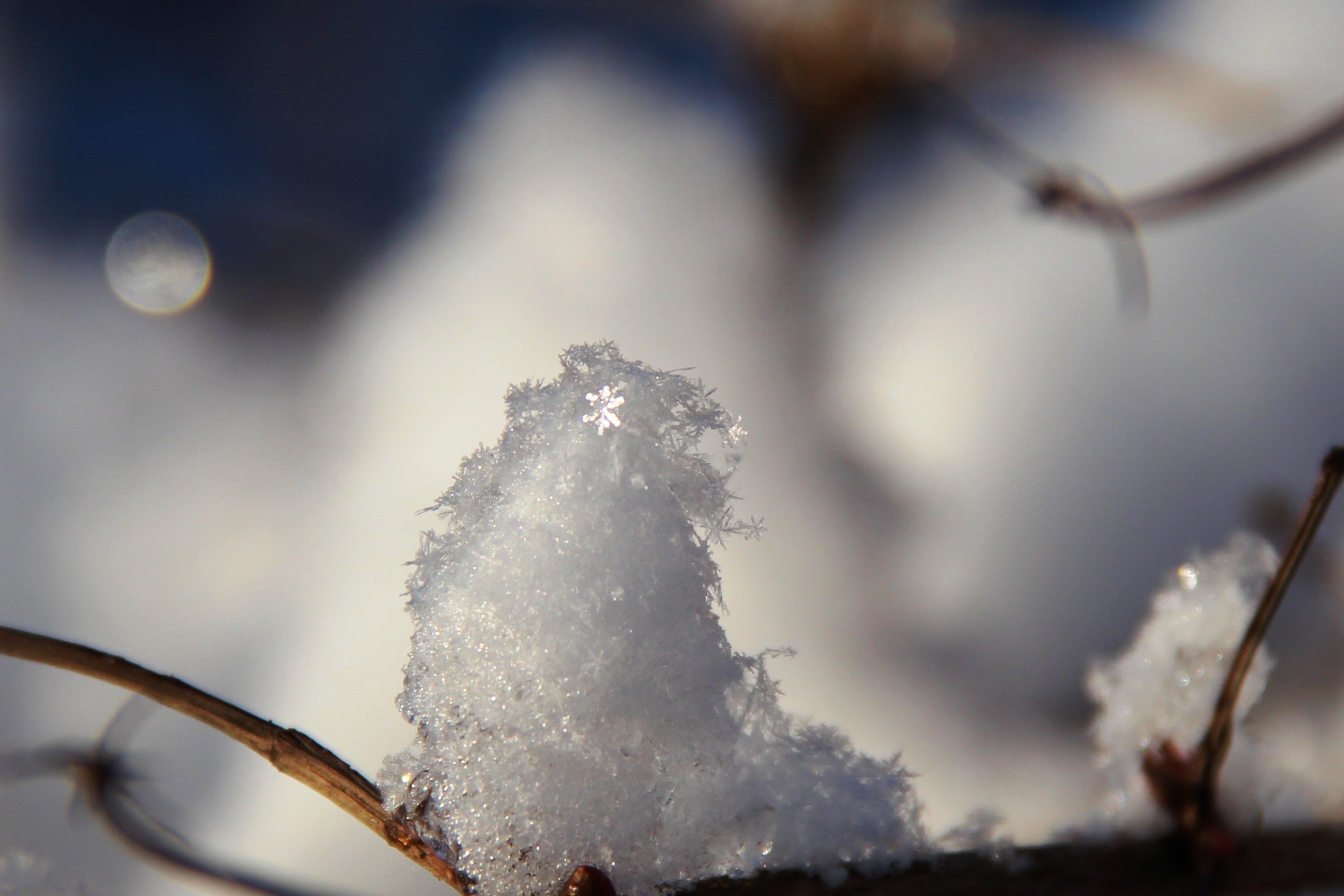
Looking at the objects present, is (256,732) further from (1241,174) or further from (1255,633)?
(1241,174)

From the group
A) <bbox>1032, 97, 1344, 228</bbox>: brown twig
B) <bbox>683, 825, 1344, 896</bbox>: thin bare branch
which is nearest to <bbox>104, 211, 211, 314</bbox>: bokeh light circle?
<bbox>1032, 97, 1344, 228</bbox>: brown twig

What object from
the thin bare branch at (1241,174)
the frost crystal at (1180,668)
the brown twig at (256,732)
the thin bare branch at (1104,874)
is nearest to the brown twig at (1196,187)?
the thin bare branch at (1241,174)

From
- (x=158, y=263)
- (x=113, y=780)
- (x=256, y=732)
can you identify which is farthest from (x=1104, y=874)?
(x=158, y=263)

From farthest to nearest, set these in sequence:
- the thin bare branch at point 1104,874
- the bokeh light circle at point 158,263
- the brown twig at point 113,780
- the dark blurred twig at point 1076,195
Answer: the bokeh light circle at point 158,263 < the dark blurred twig at point 1076,195 < the brown twig at point 113,780 < the thin bare branch at point 1104,874

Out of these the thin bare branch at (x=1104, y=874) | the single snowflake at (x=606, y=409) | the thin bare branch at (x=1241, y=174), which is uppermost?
the thin bare branch at (x=1241, y=174)

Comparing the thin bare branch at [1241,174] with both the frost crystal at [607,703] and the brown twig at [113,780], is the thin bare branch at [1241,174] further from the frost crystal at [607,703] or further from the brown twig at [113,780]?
the brown twig at [113,780]

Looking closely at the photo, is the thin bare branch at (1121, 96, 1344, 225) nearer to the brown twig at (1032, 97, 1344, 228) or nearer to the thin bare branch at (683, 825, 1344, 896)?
the brown twig at (1032, 97, 1344, 228)
